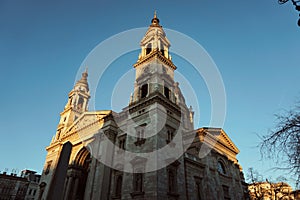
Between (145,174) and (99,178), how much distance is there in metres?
6.10

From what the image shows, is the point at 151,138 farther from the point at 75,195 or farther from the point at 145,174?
the point at 75,195

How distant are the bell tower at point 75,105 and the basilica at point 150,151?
4.11m

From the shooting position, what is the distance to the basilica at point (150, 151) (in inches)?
763

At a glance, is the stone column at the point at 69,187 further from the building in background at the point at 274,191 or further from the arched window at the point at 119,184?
the building in background at the point at 274,191

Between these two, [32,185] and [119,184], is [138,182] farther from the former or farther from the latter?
[32,185]

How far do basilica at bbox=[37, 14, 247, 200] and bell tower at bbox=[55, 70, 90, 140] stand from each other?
4.11 m

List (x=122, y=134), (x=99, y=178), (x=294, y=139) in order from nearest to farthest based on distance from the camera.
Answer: (x=294, y=139), (x=99, y=178), (x=122, y=134)

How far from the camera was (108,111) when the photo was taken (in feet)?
86.6

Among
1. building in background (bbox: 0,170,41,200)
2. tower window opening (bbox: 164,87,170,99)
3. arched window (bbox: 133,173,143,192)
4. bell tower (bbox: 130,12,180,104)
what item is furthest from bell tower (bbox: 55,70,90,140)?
building in background (bbox: 0,170,41,200)

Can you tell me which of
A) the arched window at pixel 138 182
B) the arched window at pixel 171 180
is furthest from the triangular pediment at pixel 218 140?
the arched window at pixel 138 182

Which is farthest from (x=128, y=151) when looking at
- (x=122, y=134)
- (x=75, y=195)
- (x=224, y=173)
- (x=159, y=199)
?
(x=224, y=173)

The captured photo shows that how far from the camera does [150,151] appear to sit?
19547 millimetres

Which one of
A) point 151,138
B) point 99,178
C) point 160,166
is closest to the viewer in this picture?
point 160,166

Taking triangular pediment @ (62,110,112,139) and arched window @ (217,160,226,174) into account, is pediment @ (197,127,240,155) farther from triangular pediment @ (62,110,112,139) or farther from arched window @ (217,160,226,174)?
triangular pediment @ (62,110,112,139)
